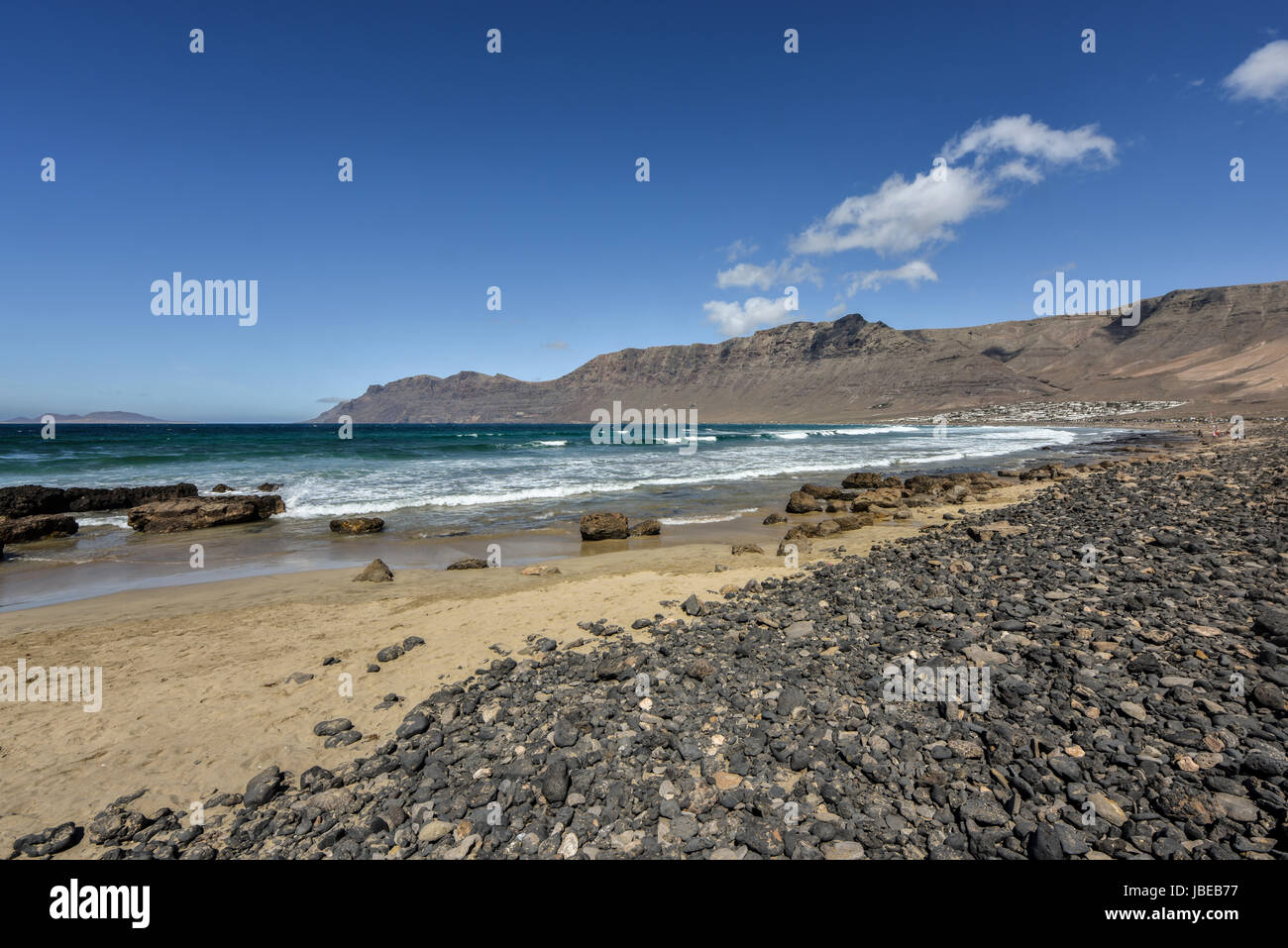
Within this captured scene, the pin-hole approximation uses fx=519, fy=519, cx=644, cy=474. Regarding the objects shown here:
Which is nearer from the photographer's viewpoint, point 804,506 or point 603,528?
point 603,528

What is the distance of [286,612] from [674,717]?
669cm

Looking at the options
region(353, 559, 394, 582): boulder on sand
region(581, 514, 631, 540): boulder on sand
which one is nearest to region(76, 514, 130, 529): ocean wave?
region(353, 559, 394, 582): boulder on sand

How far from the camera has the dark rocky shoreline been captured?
9.21ft

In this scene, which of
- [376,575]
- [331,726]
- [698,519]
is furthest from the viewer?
[698,519]

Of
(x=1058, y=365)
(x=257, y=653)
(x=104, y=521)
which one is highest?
(x=1058, y=365)

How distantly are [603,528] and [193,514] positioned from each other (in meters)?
12.7

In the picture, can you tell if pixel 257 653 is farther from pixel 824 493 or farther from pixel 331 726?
pixel 824 493

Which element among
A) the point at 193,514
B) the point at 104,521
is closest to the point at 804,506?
the point at 193,514

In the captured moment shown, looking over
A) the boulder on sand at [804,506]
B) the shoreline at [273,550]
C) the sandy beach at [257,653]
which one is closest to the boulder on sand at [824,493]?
the shoreline at [273,550]

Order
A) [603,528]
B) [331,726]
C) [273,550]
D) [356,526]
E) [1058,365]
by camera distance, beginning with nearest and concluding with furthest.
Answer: [331,726]
[273,550]
[603,528]
[356,526]
[1058,365]

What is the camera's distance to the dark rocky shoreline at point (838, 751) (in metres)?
2.81

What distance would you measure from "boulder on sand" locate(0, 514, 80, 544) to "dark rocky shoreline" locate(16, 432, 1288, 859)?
52.5ft

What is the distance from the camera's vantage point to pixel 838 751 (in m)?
3.48
